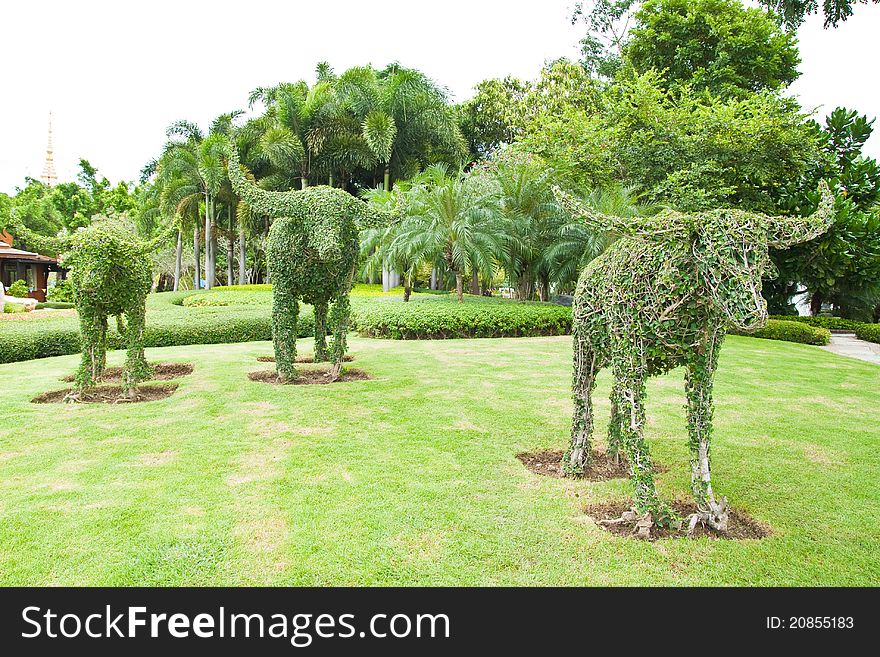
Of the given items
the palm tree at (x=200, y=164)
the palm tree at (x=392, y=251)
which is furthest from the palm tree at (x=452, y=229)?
the palm tree at (x=200, y=164)

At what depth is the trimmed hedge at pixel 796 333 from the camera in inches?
715

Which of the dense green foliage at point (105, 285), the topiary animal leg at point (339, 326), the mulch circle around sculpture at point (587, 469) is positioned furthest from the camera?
the topiary animal leg at point (339, 326)

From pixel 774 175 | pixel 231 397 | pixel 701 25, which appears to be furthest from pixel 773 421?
pixel 701 25

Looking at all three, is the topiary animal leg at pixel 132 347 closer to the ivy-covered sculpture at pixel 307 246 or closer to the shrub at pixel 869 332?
the ivy-covered sculpture at pixel 307 246

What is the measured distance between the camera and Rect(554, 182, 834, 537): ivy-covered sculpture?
3596 mm

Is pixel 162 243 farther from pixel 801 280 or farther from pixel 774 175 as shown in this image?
pixel 801 280

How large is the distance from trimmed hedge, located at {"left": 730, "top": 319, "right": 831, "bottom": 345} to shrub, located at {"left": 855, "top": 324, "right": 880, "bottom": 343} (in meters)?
2.86

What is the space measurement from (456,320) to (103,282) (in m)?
9.72

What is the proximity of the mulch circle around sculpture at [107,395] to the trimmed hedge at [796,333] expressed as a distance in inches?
663

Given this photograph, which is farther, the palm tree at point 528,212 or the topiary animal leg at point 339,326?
the palm tree at point 528,212

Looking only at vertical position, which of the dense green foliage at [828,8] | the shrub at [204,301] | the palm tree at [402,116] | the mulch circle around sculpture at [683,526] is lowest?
the mulch circle around sculpture at [683,526]

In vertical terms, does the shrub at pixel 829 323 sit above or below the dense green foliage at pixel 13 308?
below

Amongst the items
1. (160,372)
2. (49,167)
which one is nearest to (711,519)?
(160,372)

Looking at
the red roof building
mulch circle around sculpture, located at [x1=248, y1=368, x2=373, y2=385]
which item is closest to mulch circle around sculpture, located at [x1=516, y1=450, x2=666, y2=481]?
mulch circle around sculpture, located at [x1=248, y1=368, x2=373, y2=385]
